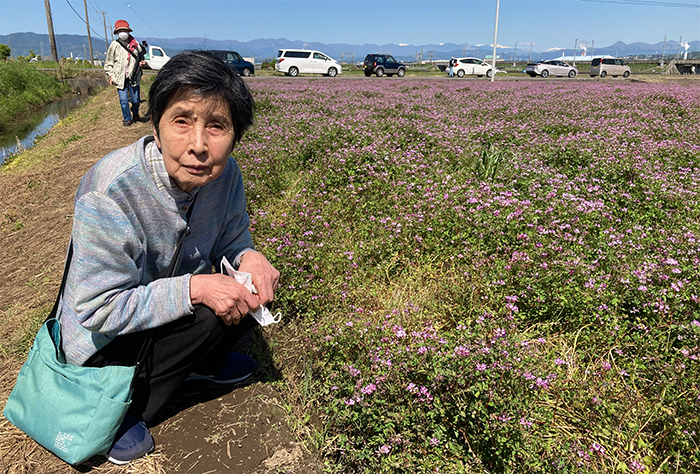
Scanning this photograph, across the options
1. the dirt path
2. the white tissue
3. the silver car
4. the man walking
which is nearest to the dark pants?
the man walking

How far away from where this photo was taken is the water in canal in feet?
40.5

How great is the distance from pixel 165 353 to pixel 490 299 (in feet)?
6.80

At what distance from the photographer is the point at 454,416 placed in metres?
2.13

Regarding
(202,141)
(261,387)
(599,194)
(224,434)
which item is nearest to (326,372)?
(261,387)

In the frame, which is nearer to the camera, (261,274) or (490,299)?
(261,274)

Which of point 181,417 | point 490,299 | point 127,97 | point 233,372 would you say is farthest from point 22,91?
point 490,299

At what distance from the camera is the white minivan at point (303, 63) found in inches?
1374

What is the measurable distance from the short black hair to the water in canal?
37.7 ft

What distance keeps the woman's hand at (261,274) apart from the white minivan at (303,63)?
3499cm

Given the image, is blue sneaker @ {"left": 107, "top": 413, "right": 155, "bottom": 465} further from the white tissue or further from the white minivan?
the white minivan

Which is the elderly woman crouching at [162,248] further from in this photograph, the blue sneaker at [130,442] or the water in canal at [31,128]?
the water in canal at [31,128]

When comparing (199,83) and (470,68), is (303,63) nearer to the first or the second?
(470,68)

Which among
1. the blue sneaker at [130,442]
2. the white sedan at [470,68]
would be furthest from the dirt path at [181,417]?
the white sedan at [470,68]

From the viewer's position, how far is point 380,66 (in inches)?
1426
